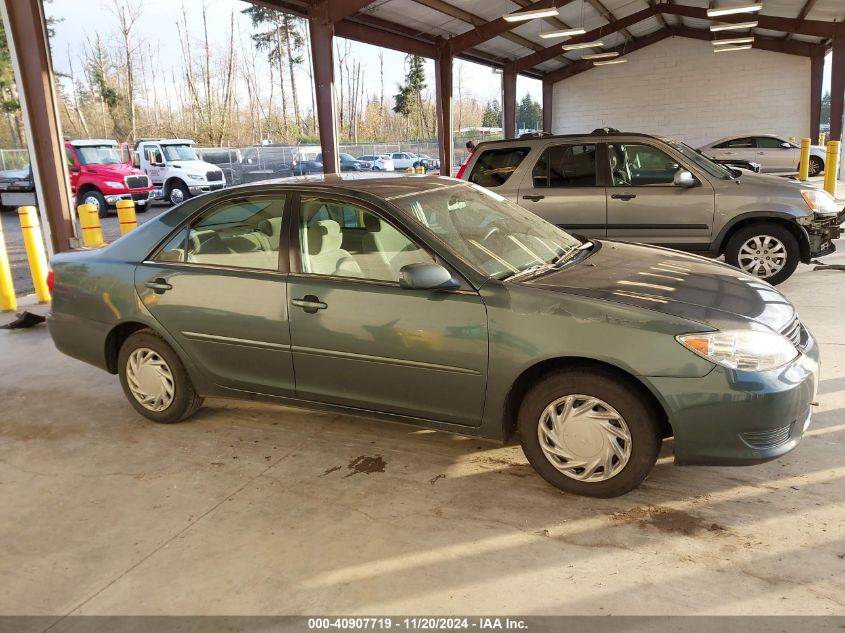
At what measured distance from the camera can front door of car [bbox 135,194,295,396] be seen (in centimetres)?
365

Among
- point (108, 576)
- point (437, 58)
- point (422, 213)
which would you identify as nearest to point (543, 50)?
point (437, 58)

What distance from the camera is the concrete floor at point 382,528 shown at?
8.21ft

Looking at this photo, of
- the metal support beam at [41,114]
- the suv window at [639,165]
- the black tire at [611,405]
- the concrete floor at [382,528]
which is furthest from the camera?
the metal support beam at [41,114]

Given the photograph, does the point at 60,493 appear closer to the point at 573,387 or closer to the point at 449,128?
the point at 573,387

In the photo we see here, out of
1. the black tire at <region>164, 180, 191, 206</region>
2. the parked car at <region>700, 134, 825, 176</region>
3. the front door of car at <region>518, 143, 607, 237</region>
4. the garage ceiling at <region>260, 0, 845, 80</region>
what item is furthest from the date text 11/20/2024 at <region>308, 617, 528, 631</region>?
the parked car at <region>700, 134, 825, 176</region>

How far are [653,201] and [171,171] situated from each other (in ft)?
60.9

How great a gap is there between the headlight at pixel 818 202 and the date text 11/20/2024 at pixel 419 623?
6.18 metres

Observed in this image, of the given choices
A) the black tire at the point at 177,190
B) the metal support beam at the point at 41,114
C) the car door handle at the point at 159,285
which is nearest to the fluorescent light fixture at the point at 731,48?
the black tire at the point at 177,190

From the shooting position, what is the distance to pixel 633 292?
122 inches

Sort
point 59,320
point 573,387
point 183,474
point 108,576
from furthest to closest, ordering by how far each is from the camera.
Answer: point 59,320 → point 183,474 → point 573,387 → point 108,576

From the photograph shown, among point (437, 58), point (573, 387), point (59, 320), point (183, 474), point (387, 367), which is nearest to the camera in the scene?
point (573, 387)

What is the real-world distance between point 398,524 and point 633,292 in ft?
5.04

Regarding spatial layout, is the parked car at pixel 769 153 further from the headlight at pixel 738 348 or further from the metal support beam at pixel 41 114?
the headlight at pixel 738 348

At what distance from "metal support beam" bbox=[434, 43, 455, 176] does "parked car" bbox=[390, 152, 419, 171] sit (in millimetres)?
12144
